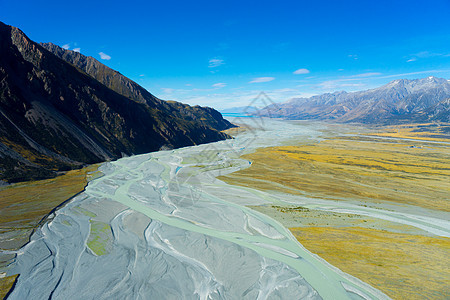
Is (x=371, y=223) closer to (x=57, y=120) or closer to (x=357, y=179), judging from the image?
(x=357, y=179)

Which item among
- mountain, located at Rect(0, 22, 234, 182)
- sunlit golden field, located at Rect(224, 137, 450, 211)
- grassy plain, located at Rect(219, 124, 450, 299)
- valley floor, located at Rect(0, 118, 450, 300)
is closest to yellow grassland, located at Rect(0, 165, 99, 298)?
valley floor, located at Rect(0, 118, 450, 300)

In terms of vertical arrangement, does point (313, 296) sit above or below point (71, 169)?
below

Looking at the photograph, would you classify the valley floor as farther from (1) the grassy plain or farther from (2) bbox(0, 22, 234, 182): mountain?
(2) bbox(0, 22, 234, 182): mountain

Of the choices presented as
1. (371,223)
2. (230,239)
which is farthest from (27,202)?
(371,223)

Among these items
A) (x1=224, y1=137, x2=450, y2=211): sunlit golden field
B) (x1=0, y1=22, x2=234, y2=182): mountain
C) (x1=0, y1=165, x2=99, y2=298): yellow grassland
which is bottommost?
(x1=224, y1=137, x2=450, y2=211): sunlit golden field

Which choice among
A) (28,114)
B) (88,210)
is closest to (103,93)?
(28,114)

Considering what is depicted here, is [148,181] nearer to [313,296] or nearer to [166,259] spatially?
[166,259]

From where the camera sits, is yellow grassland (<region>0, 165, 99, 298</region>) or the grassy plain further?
yellow grassland (<region>0, 165, 99, 298</region>)
